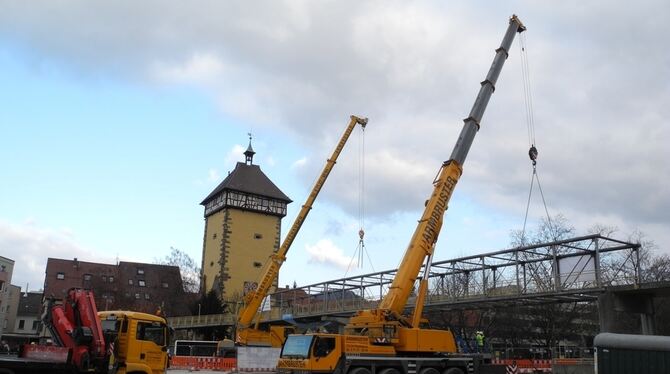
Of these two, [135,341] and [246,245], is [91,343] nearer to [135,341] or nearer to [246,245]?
[135,341]

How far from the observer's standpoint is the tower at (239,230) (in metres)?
77.5

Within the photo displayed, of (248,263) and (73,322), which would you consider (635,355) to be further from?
(248,263)

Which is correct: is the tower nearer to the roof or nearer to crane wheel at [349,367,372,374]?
the roof

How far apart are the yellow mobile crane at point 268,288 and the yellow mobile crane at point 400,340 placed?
648 inches

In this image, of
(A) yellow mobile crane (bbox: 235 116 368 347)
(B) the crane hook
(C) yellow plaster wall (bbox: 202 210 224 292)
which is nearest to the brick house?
(C) yellow plaster wall (bbox: 202 210 224 292)

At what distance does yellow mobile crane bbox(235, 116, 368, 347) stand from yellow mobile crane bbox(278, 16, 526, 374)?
54.0 feet

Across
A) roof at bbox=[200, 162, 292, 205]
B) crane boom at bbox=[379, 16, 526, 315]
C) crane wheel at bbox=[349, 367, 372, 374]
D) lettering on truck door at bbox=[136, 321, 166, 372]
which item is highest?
roof at bbox=[200, 162, 292, 205]

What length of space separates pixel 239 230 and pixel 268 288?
4083 centimetres

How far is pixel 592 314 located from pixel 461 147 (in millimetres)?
40397

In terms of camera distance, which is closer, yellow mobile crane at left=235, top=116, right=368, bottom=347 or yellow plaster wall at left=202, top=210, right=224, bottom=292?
yellow mobile crane at left=235, top=116, right=368, bottom=347

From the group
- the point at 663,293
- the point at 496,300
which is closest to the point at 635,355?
the point at 663,293

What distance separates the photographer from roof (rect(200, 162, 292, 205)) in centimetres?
8250

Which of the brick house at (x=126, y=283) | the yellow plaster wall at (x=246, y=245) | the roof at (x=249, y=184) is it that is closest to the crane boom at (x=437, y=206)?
the yellow plaster wall at (x=246, y=245)

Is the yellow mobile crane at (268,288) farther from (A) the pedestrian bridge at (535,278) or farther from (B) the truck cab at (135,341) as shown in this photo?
(B) the truck cab at (135,341)
